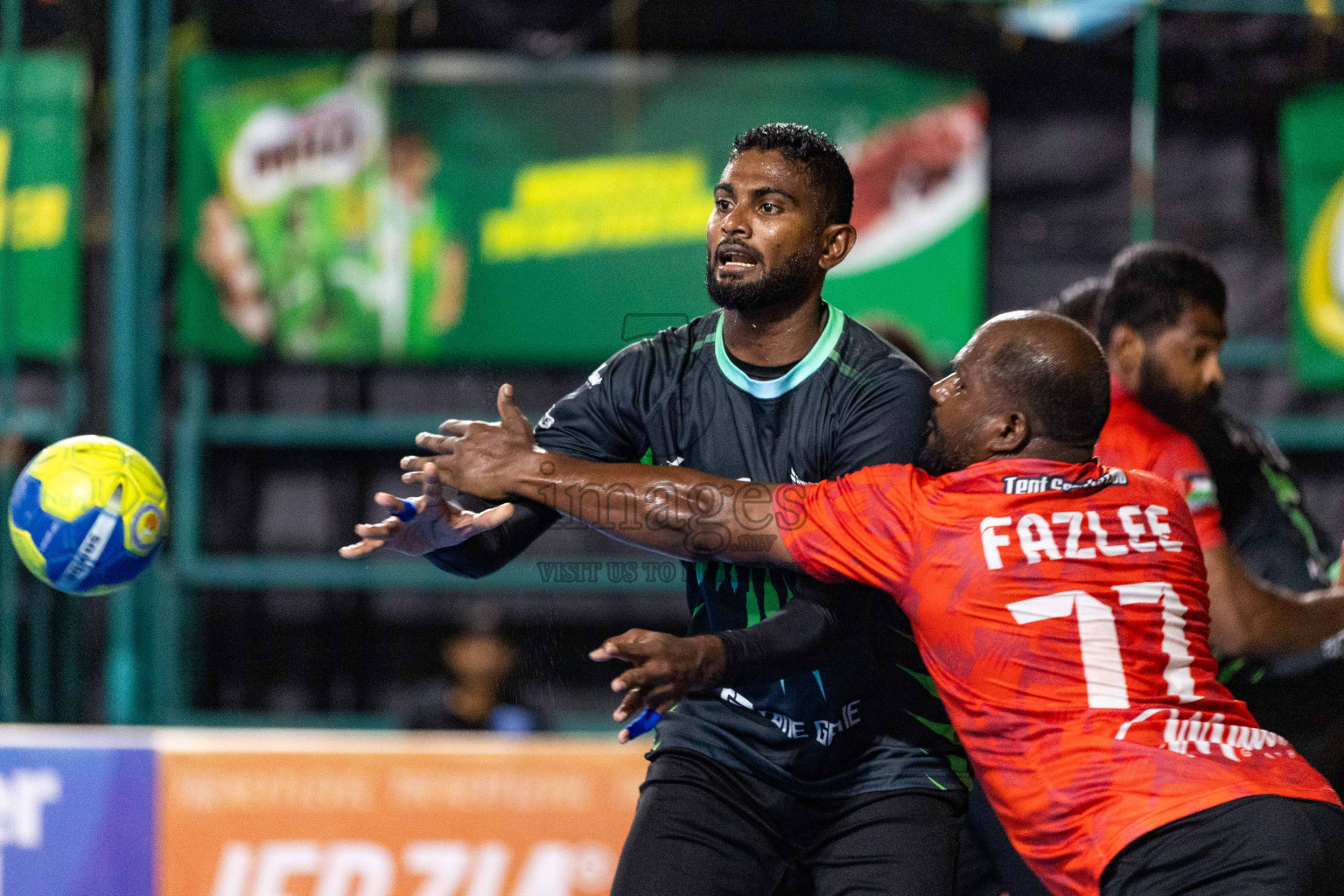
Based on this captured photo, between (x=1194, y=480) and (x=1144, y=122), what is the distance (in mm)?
4890

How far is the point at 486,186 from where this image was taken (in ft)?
26.3

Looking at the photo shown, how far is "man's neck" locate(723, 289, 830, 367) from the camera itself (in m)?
3.05

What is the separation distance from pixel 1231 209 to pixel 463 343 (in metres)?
4.55

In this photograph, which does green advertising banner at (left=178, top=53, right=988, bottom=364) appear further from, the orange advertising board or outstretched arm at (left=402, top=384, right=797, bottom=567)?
outstretched arm at (left=402, top=384, right=797, bottom=567)

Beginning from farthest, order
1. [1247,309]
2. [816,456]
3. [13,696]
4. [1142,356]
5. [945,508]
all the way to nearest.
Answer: [1247,309], [13,696], [1142,356], [816,456], [945,508]

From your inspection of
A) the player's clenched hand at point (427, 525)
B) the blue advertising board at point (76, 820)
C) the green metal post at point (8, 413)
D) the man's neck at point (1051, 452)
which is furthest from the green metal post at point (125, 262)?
the man's neck at point (1051, 452)

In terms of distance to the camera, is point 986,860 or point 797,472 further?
point 986,860

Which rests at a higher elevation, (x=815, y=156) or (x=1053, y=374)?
(x=815, y=156)

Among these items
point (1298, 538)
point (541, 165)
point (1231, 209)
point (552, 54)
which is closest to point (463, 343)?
point (541, 165)

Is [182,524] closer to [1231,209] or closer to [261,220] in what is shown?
[261,220]

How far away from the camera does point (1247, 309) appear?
7.96 m

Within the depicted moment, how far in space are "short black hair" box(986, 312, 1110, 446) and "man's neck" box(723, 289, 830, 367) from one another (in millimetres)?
450

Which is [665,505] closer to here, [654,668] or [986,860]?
[654,668]

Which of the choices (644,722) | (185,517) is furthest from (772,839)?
(185,517)
